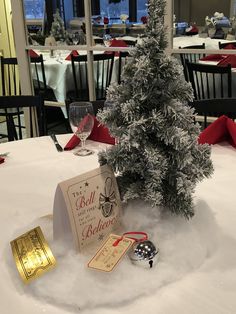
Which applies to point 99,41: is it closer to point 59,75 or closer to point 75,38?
point 75,38

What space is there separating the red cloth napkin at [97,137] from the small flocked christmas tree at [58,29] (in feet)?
4.64

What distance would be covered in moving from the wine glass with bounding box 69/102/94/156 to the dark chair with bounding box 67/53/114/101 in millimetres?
1375

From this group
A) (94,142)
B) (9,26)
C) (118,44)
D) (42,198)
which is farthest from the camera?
(9,26)

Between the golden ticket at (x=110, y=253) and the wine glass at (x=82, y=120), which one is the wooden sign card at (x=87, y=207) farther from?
the wine glass at (x=82, y=120)

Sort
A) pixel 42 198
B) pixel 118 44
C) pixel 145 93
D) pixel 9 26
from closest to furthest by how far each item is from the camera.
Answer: pixel 145 93, pixel 42 198, pixel 118 44, pixel 9 26

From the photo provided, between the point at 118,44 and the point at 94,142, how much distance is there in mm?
1309

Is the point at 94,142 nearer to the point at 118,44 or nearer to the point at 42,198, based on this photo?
the point at 42,198

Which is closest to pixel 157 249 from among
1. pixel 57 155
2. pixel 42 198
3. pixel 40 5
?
pixel 42 198

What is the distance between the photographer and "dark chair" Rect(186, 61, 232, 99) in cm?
209

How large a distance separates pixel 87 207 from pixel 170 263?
170mm

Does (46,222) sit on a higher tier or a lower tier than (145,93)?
lower

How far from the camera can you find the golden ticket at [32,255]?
0.59 meters

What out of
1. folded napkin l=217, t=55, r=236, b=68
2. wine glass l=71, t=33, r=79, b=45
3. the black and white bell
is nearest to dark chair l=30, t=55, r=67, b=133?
wine glass l=71, t=33, r=79, b=45

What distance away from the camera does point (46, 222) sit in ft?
2.42
